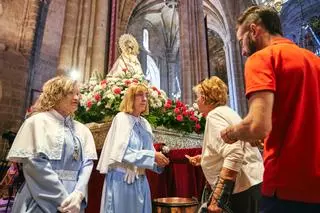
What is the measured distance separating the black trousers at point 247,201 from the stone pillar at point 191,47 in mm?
7546

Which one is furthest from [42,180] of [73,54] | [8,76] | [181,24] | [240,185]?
[181,24]

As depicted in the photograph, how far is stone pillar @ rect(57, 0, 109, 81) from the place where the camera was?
5.86m

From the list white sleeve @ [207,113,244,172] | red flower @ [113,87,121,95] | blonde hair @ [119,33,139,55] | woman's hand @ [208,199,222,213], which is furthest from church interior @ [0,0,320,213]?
woman's hand @ [208,199,222,213]

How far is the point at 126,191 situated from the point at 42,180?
28.0 inches

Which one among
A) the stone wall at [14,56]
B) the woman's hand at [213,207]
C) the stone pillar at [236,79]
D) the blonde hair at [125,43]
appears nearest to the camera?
the woman's hand at [213,207]

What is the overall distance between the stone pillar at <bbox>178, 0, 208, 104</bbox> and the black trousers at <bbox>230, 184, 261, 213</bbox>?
755 cm

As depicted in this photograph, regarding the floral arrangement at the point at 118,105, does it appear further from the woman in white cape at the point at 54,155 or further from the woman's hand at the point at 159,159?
the woman in white cape at the point at 54,155

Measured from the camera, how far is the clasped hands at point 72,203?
62.8 inches

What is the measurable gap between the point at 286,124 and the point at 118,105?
258cm

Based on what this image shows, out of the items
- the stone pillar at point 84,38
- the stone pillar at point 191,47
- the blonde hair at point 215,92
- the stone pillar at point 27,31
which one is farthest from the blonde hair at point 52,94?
the stone pillar at point 27,31

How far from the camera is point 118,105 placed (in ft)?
11.2

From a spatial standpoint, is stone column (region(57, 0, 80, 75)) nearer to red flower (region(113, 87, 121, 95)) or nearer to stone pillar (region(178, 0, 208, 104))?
→ red flower (region(113, 87, 121, 95))

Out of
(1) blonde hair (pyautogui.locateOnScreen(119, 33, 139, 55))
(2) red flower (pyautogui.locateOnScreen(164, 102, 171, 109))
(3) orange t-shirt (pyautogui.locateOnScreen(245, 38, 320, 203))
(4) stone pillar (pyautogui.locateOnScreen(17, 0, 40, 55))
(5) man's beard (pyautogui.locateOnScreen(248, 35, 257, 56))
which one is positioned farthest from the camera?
(4) stone pillar (pyautogui.locateOnScreen(17, 0, 40, 55))

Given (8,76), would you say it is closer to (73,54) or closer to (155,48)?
(73,54)
